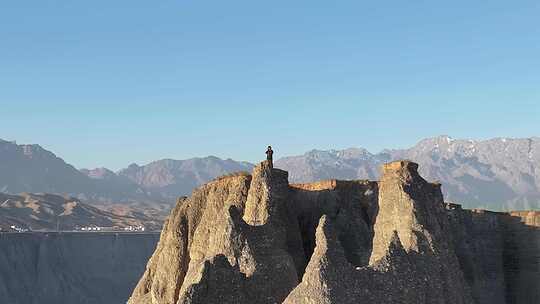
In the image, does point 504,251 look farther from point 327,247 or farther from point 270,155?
point 327,247

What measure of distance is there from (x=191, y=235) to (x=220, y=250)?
12.2 meters

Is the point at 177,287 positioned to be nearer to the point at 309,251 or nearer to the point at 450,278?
the point at 309,251

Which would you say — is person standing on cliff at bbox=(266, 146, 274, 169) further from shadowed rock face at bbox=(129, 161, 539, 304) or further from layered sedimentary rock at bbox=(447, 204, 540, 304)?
layered sedimentary rock at bbox=(447, 204, 540, 304)

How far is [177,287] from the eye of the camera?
137 feet

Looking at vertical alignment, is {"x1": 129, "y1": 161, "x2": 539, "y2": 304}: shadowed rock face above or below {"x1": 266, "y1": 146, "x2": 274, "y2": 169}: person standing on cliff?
below

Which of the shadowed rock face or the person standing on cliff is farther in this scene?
the person standing on cliff

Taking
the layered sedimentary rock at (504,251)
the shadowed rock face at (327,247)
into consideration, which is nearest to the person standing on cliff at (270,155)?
the shadowed rock face at (327,247)

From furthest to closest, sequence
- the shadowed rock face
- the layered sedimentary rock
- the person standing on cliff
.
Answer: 1. the layered sedimentary rock
2. the person standing on cliff
3. the shadowed rock face

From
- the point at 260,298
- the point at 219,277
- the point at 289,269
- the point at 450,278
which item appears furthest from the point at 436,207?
the point at 219,277

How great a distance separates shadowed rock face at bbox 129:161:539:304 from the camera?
2623 cm

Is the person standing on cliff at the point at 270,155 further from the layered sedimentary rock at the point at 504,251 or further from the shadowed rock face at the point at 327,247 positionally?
the layered sedimentary rock at the point at 504,251

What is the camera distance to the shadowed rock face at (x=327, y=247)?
2623cm

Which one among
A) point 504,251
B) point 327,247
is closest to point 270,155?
point 327,247

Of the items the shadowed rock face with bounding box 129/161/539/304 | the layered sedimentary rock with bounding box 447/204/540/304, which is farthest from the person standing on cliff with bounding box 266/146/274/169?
the layered sedimentary rock with bounding box 447/204/540/304
